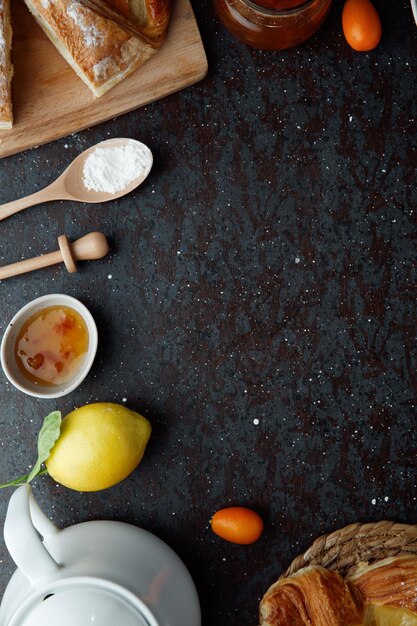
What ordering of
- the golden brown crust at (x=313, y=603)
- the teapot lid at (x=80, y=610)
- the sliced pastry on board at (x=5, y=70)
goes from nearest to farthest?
the teapot lid at (x=80, y=610) < the golden brown crust at (x=313, y=603) < the sliced pastry on board at (x=5, y=70)

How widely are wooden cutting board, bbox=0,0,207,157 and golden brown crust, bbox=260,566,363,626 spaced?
35.8 inches

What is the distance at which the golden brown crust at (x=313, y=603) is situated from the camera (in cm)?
124

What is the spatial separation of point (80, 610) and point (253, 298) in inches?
25.2

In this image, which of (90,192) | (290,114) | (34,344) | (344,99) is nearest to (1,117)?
(90,192)

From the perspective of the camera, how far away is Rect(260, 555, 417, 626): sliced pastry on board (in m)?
1.24

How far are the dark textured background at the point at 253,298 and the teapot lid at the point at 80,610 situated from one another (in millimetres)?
312

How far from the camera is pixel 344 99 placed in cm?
144

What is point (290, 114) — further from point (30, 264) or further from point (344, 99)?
point (30, 264)

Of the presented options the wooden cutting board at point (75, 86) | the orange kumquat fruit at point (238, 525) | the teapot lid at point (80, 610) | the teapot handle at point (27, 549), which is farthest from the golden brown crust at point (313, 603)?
the wooden cutting board at point (75, 86)

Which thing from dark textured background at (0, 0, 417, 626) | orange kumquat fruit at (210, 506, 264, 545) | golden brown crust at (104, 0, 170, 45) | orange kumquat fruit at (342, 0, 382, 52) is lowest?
orange kumquat fruit at (210, 506, 264, 545)

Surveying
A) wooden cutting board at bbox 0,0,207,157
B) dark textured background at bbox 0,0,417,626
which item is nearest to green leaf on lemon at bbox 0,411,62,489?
dark textured background at bbox 0,0,417,626

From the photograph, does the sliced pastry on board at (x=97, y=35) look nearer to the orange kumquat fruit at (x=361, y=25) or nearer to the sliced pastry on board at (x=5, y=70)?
the sliced pastry on board at (x=5, y=70)

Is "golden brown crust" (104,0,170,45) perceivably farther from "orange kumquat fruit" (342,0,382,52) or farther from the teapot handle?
the teapot handle

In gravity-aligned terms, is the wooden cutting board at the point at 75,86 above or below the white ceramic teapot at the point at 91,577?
above
